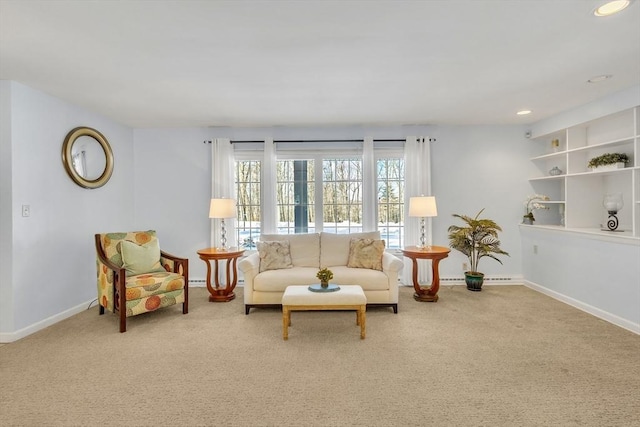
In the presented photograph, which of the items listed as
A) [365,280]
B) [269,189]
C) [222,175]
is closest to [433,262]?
[365,280]

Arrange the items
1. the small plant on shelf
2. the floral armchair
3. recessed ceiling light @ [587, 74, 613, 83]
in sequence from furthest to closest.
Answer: the small plant on shelf < the floral armchair < recessed ceiling light @ [587, 74, 613, 83]

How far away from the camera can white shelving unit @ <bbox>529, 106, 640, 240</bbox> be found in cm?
367

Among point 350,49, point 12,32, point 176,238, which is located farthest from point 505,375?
point 176,238

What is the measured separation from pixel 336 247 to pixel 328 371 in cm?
214

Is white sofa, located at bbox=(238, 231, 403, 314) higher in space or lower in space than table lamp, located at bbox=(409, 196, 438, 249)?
lower

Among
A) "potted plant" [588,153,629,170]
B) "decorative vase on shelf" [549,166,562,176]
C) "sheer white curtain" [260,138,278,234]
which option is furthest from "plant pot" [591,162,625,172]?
"sheer white curtain" [260,138,278,234]

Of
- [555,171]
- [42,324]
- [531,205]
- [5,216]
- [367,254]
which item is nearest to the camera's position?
[5,216]

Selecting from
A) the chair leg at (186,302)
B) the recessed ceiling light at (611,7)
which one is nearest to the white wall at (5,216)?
the chair leg at (186,302)

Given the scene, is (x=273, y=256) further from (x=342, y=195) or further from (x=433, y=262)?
(x=433, y=262)

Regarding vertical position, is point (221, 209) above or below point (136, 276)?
above

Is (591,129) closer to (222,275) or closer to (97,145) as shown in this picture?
(222,275)

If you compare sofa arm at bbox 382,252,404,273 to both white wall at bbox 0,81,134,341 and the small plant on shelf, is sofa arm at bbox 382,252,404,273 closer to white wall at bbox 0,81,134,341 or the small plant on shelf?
the small plant on shelf

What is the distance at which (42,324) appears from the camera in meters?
3.56

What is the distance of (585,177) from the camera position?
4.40 meters
